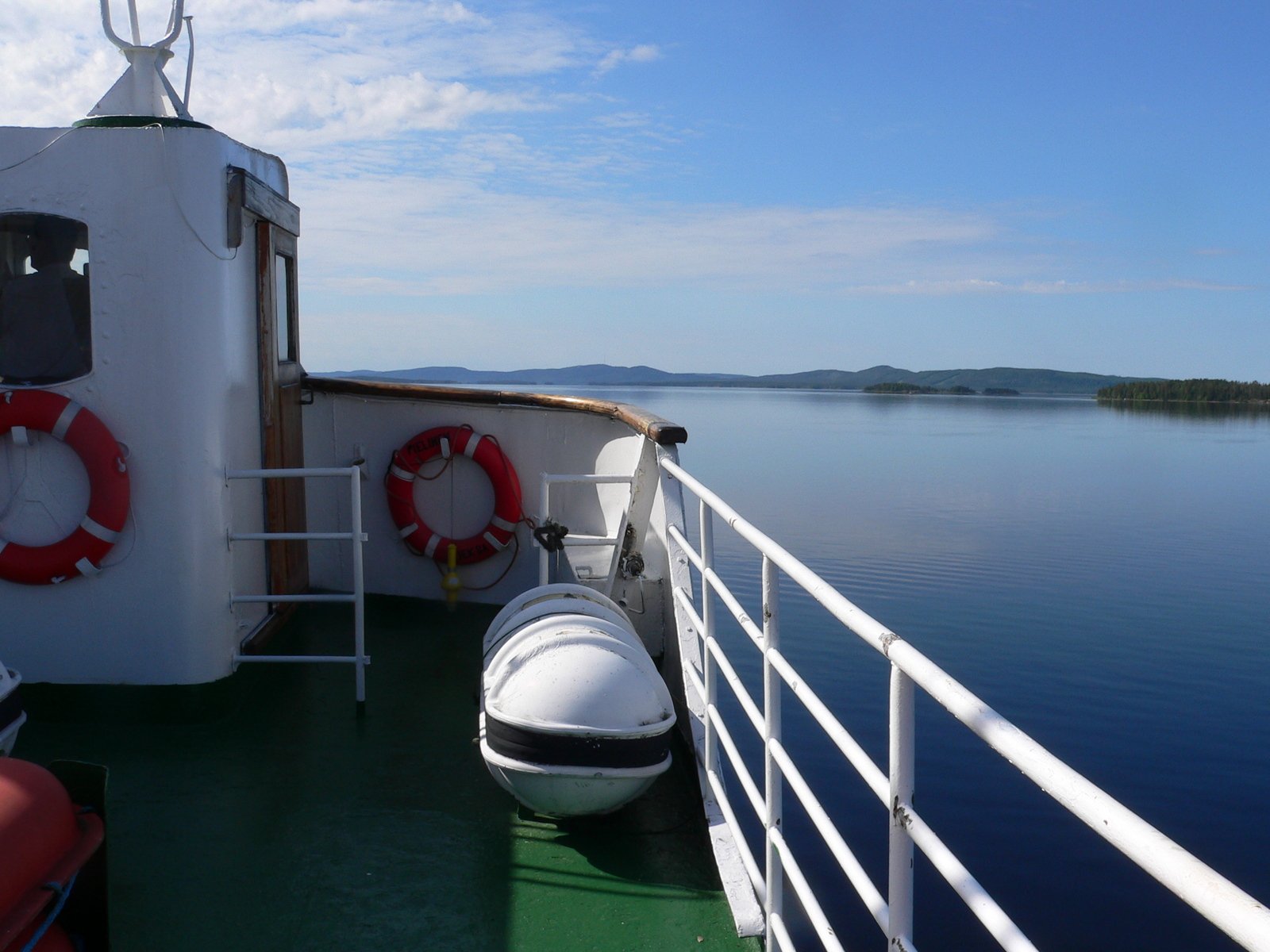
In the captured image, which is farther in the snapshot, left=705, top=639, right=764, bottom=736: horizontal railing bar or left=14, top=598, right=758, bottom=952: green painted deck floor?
left=14, top=598, right=758, bottom=952: green painted deck floor

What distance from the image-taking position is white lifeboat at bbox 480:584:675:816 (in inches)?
87.0

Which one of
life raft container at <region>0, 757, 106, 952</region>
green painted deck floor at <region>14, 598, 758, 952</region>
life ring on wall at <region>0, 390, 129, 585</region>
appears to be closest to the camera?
life raft container at <region>0, 757, 106, 952</region>

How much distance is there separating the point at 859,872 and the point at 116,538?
8.06 feet

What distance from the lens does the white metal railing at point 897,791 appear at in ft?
2.18

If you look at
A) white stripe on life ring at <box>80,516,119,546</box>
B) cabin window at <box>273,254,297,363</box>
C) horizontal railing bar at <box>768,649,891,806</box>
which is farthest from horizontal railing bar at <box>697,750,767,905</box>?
→ cabin window at <box>273,254,297,363</box>

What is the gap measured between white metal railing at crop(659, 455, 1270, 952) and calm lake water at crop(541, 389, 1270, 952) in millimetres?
2524

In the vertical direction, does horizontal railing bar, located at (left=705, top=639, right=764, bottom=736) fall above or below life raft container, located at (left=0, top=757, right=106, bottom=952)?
above

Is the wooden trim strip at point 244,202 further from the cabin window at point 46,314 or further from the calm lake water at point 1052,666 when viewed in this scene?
the calm lake water at point 1052,666

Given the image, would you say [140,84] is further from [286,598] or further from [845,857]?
[845,857]

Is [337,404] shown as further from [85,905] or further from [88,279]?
[85,905]

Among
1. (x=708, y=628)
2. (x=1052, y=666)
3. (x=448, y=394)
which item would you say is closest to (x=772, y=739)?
(x=708, y=628)

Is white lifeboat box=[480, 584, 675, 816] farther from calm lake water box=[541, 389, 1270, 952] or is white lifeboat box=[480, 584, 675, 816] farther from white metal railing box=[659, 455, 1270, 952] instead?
calm lake water box=[541, 389, 1270, 952]

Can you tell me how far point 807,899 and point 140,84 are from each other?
123 inches

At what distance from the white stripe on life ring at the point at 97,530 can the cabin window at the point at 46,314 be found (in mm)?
433
